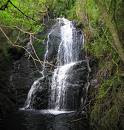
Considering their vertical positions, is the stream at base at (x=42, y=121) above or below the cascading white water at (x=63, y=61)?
below

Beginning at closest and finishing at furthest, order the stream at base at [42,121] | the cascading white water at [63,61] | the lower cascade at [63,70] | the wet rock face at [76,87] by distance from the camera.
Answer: the stream at base at [42,121] → the wet rock face at [76,87] → the lower cascade at [63,70] → the cascading white water at [63,61]

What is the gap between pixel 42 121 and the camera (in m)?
13.8

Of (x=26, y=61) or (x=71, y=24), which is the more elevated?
(x=71, y=24)

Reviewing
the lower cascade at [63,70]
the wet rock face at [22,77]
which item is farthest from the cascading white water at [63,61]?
the wet rock face at [22,77]

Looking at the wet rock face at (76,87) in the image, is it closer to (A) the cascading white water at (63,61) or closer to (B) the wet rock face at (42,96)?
(A) the cascading white water at (63,61)

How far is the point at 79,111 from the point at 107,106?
4.82m

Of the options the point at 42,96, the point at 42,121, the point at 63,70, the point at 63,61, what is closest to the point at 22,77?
the point at 42,96

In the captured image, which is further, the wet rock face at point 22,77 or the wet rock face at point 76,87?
the wet rock face at point 22,77

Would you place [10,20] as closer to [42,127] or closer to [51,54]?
[51,54]

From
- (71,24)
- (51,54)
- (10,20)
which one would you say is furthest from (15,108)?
(71,24)

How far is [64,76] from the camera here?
18391 mm

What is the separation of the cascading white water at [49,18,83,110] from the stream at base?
173 cm

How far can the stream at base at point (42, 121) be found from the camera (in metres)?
12.9

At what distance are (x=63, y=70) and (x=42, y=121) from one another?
555 cm
